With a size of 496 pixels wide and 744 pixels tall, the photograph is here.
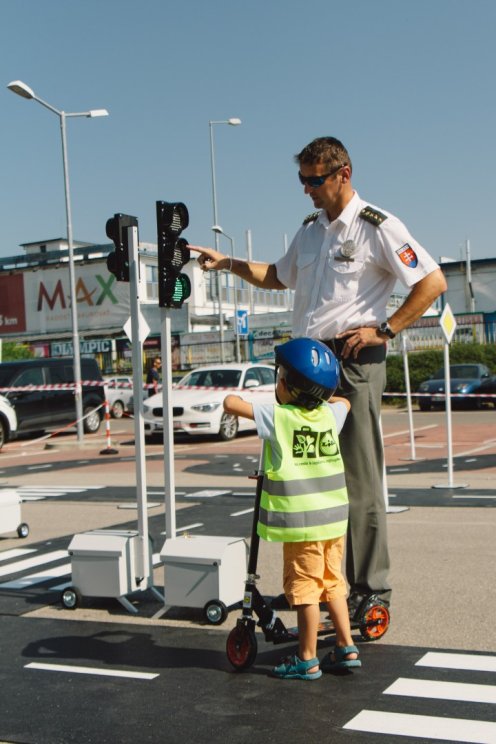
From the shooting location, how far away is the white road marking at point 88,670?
4645 mm

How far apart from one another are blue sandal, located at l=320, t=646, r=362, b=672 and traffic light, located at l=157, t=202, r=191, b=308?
2.58 m

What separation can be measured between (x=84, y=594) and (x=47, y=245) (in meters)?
77.2

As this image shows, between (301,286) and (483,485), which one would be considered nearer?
(301,286)

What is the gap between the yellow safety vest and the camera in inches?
172

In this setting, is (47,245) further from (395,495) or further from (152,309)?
(395,495)

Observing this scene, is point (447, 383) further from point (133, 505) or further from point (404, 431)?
point (404, 431)

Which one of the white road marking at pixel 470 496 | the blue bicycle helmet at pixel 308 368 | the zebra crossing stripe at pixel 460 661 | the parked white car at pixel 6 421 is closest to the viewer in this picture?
the blue bicycle helmet at pixel 308 368

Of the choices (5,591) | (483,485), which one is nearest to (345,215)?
(5,591)

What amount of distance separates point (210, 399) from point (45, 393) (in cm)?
566

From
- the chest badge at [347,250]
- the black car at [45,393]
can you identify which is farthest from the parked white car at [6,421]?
the chest badge at [347,250]

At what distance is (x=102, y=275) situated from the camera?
→ 61531 mm

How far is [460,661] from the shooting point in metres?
Result: 4.64

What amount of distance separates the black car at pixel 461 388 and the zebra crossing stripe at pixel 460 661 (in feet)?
79.2

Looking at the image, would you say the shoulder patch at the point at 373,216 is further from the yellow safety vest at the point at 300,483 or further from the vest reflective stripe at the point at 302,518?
the vest reflective stripe at the point at 302,518
